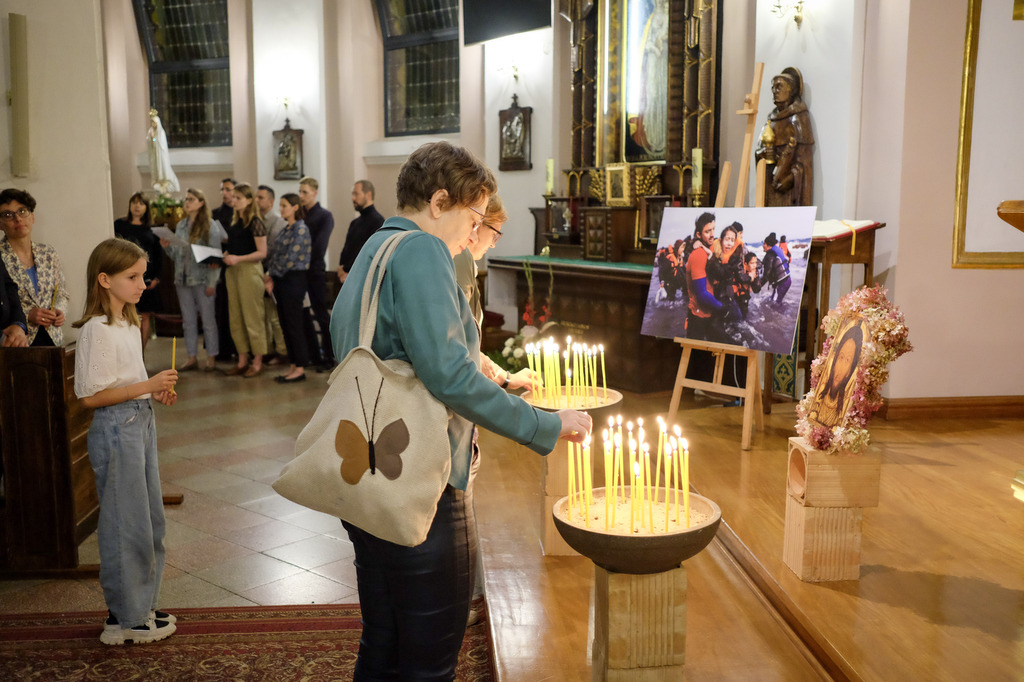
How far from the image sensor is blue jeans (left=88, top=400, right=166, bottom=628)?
3.00 meters

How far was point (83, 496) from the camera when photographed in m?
4.12

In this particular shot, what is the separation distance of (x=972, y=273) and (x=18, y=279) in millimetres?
5184

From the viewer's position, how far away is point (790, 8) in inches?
234

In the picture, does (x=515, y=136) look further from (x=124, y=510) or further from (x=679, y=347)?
(x=124, y=510)

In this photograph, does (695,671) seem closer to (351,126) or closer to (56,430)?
(56,430)

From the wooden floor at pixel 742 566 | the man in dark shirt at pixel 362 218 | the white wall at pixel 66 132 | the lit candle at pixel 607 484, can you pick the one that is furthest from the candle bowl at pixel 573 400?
the man in dark shirt at pixel 362 218

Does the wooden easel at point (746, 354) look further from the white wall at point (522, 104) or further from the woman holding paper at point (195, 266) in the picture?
the woman holding paper at point (195, 266)

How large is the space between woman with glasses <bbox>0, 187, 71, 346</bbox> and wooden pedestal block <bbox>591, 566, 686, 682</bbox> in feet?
9.92

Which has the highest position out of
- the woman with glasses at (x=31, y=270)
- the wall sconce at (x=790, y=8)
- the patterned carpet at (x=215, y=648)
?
the wall sconce at (x=790, y=8)

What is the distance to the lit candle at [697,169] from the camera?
269 inches

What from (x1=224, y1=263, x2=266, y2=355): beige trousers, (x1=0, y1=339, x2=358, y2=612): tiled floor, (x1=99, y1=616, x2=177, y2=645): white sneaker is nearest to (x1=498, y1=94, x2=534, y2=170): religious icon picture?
(x1=224, y1=263, x2=266, y2=355): beige trousers

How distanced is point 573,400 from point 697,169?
13.3ft

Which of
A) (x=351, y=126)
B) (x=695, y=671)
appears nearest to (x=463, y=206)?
(x=695, y=671)

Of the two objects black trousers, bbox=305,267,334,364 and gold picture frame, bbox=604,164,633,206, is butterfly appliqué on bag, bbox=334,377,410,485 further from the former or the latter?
black trousers, bbox=305,267,334,364
